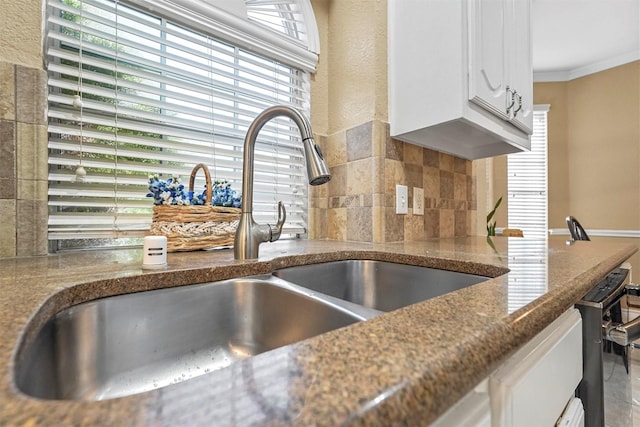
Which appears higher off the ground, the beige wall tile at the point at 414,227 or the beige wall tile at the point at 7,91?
the beige wall tile at the point at 7,91

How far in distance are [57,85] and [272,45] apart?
2.64 feet

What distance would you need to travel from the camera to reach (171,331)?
618 mm

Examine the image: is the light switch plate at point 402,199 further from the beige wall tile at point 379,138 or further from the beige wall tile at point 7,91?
the beige wall tile at point 7,91

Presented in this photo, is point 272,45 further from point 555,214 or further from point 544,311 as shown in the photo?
point 555,214

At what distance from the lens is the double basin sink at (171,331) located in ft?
1.57

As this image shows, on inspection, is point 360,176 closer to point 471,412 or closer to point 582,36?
point 471,412

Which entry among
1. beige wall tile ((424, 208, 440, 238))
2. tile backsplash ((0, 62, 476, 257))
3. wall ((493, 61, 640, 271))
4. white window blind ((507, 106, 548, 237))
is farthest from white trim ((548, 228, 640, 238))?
beige wall tile ((424, 208, 440, 238))

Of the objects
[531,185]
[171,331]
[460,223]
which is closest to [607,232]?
[531,185]

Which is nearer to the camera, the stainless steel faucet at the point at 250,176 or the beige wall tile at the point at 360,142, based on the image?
the stainless steel faucet at the point at 250,176

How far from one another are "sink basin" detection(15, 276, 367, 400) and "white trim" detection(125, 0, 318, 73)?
3.32ft

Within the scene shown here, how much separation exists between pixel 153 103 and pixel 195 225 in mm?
494

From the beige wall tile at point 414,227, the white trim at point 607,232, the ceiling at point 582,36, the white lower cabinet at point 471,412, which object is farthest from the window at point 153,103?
the white trim at point 607,232

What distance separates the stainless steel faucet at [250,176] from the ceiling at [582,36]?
2.98 m

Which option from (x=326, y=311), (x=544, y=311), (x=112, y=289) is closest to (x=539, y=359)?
(x=544, y=311)
